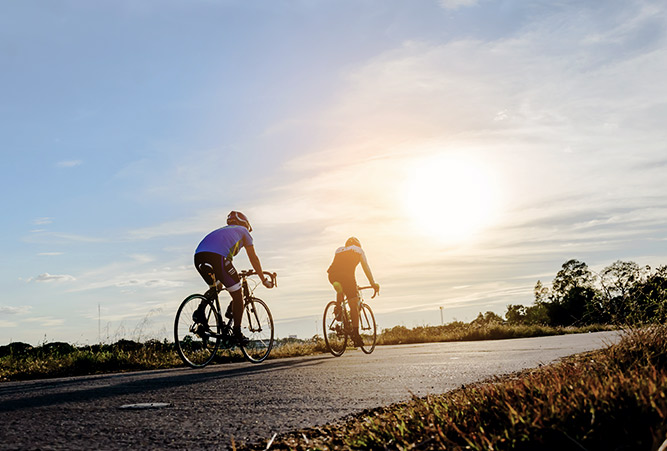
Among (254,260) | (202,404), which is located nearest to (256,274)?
(254,260)

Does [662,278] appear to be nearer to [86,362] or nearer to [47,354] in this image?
[86,362]

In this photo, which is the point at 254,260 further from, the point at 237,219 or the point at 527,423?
the point at 527,423

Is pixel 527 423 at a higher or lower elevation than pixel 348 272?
lower

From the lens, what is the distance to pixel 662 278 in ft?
25.8

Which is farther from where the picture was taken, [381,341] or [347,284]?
[381,341]

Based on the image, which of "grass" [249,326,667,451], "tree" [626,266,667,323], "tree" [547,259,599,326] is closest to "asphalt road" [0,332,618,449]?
"grass" [249,326,667,451]

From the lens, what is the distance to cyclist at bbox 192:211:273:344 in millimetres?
9398

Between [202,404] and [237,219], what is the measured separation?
18.1 ft

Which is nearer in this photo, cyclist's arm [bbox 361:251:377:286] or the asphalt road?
the asphalt road

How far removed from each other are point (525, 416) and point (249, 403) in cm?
240

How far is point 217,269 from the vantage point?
30.9 feet

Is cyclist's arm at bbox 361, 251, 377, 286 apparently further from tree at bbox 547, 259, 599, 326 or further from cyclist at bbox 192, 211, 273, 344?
tree at bbox 547, 259, 599, 326

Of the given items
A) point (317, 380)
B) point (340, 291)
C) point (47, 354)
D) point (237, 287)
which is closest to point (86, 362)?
point (47, 354)

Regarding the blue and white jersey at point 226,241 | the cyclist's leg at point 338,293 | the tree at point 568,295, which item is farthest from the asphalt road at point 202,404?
the tree at point 568,295
